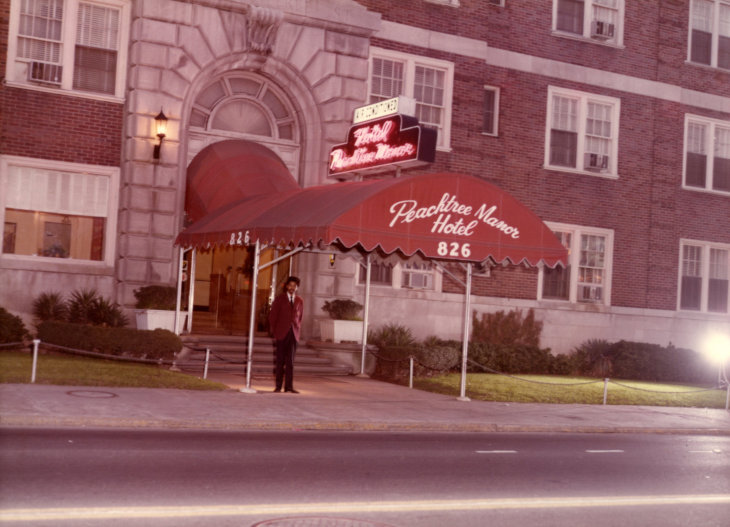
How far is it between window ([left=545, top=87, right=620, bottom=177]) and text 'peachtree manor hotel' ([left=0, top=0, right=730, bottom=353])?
0.23 feet

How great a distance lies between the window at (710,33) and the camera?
31.0 m

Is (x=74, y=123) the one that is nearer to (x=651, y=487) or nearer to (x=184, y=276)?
(x=184, y=276)

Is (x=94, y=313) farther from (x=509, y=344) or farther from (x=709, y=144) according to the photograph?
(x=709, y=144)

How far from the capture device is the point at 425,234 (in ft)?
56.8

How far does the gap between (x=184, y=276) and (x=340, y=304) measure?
3.74 meters

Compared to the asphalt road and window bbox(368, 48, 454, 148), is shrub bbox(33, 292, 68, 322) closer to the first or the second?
the asphalt road

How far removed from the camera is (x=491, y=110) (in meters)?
27.8

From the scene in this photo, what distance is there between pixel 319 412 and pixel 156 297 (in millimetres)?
6656

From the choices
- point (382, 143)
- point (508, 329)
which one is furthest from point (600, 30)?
point (382, 143)

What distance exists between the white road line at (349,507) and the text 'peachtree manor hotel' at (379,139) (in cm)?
808

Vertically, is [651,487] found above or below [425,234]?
below

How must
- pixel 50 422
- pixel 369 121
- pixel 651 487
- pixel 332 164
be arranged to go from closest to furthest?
1. pixel 651 487
2. pixel 50 422
3. pixel 369 121
4. pixel 332 164

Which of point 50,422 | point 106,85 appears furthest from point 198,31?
point 50,422

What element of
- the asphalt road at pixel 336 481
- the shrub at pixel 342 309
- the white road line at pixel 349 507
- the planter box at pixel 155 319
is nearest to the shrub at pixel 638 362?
the shrub at pixel 342 309
